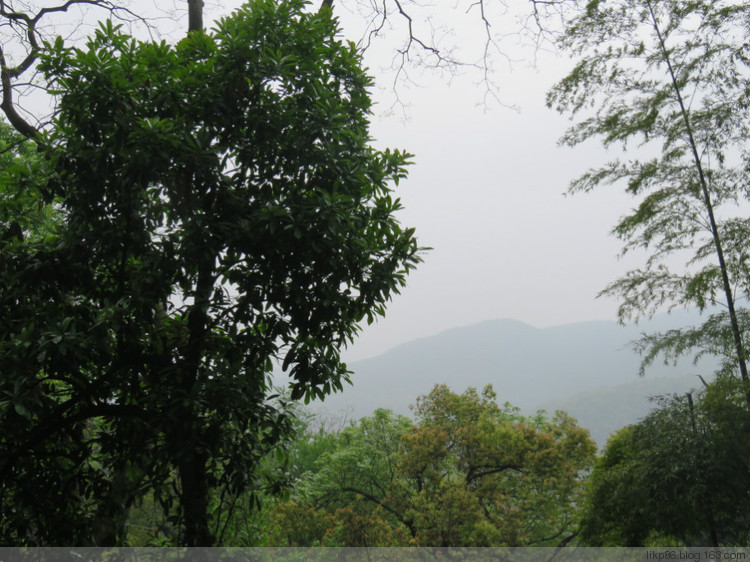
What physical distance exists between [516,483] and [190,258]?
618 cm

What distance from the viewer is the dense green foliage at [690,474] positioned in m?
3.92

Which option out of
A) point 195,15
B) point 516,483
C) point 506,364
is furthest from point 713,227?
point 506,364

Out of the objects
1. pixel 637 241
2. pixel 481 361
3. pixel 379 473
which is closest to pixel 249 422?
pixel 637 241

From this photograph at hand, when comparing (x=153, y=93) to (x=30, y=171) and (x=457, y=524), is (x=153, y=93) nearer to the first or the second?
(x=30, y=171)

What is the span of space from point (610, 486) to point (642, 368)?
Answer: 960 mm

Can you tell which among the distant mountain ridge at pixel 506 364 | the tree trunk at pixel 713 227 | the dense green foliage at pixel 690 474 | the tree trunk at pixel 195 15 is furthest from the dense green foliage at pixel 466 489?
the distant mountain ridge at pixel 506 364

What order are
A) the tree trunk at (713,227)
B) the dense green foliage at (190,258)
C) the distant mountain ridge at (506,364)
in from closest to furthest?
the dense green foliage at (190,258)
the tree trunk at (713,227)
the distant mountain ridge at (506,364)

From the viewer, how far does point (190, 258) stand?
2.44 metres

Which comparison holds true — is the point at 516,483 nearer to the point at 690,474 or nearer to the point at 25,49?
the point at 690,474

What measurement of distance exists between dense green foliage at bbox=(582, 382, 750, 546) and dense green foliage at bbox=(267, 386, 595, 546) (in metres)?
2.54

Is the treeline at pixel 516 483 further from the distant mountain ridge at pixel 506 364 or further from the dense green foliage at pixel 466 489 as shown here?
the distant mountain ridge at pixel 506 364

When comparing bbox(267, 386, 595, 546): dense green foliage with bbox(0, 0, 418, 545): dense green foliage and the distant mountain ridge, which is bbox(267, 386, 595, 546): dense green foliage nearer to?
bbox(0, 0, 418, 545): dense green foliage

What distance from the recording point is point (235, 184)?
258 centimetres

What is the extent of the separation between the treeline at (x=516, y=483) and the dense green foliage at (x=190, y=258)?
204 cm
